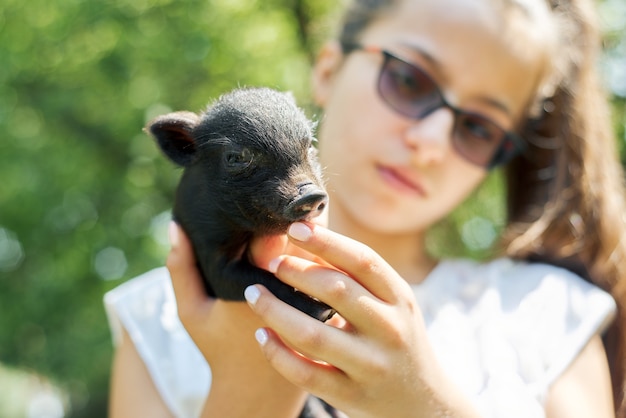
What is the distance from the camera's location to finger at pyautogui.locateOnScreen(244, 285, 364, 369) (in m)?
1.54

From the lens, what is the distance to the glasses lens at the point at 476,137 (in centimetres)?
276

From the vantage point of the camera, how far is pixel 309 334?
5.04ft

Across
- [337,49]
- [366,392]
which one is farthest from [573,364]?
Result: [337,49]

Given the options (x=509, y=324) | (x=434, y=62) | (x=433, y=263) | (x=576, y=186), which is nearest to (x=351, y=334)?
(x=509, y=324)

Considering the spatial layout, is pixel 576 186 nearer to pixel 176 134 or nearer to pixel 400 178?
pixel 400 178

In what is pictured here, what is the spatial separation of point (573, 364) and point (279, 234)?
4.69 feet

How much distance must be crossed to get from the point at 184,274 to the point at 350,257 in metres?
0.61

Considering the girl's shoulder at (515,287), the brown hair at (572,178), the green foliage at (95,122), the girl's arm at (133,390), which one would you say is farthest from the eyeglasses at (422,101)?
the green foliage at (95,122)

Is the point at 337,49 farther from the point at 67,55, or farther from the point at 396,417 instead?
the point at 67,55

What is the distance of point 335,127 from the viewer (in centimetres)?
274

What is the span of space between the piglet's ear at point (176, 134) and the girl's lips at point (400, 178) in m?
1.02

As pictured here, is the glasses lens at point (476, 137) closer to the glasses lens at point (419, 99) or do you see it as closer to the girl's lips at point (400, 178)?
the glasses lens at point (419, 99)

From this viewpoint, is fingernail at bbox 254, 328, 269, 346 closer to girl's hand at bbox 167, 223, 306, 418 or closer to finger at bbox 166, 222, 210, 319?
girl's hand at bbox 167, 223, 306, 418

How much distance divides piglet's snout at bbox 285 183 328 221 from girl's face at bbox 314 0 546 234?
3.67 feet
